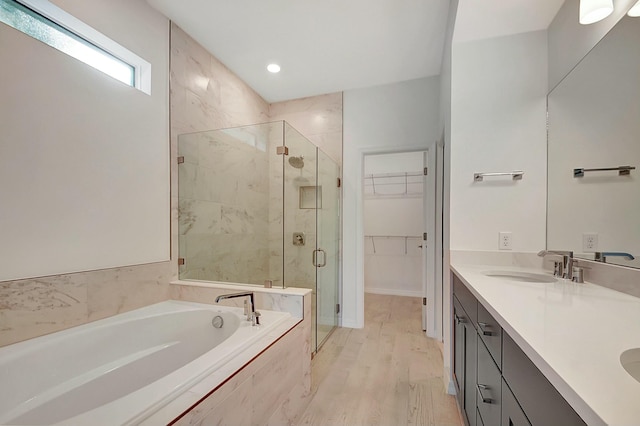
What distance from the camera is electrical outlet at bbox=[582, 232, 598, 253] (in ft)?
4.55

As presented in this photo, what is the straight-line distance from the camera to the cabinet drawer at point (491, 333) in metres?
0.90

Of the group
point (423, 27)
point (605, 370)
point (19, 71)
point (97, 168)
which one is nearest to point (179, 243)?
point (97, 168)

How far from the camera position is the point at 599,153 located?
54.8 inches

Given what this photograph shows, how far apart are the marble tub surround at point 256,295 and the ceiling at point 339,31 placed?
1.99m

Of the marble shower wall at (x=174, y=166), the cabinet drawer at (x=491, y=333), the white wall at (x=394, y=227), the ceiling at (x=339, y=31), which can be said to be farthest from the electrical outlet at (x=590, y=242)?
the white wall at (x=394, y=227)

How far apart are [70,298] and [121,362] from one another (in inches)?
17.9

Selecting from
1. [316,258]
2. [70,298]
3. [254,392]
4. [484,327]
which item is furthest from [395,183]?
[70,298]

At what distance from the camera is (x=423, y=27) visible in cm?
211

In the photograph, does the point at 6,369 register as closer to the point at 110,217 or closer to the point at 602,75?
the point at 110,217

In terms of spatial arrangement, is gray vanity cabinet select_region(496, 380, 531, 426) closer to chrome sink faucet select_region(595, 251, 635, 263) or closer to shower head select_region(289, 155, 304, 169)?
chrome sink faucet select_region(595, 251, 635, 263)

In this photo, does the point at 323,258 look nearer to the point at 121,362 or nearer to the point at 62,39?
the point at 121,362

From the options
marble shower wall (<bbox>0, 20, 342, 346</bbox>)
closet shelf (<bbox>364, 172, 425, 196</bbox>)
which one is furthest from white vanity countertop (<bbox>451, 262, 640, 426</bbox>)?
closet shelf (<bbox>364, 172, 425, 196</bbox>)

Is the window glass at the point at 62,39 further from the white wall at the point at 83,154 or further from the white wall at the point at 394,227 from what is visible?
the white wall at the point at 394,227

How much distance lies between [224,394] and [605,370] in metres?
1.12
